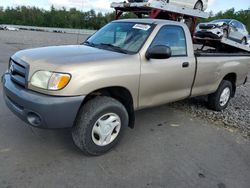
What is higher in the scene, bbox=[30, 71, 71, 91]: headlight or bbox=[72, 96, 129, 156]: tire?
bbox=[30, 71, 71, 91]: headlight

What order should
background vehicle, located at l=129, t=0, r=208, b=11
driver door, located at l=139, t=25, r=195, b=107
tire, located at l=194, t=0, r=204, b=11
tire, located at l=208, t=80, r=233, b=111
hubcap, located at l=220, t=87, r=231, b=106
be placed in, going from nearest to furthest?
driver door, located at l=139, t=25, r=195, b=107 → tire, located at l=208, t=80, r=233, b=111 → hubcap, located at l=220, t=87, r=231, b=106 → background vehicle, located at l=129, t=0, r=208, b=11 → tire, located at l=194, t=0, r=204, b=11

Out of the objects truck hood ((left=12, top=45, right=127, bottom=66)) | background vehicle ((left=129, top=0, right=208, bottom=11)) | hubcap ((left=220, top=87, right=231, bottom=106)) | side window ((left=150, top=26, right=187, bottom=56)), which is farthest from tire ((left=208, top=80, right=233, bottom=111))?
background vehicle ((left=129, top=0, right=208, bottom=11))

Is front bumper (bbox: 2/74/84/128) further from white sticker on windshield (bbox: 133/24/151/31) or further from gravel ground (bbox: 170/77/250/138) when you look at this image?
gravel ground (bbox: 170/77/250/138)

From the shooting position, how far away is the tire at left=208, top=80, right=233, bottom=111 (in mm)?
5664

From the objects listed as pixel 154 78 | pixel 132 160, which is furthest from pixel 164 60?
pixel 132 160

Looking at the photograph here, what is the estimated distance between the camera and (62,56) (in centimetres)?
335

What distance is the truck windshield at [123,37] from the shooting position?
395cm

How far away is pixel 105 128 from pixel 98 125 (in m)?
0.11

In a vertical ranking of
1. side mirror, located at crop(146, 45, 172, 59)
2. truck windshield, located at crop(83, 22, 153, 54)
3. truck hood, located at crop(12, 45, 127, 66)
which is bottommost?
truck hood, located at crop(12, 45, 127, 66)

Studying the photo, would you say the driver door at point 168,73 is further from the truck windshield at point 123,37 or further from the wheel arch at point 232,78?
the wheel arch at point 232,78

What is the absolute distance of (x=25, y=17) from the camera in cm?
9269

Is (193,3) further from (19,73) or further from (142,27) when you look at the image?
(19,73)

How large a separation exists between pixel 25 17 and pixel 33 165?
99.9 meters

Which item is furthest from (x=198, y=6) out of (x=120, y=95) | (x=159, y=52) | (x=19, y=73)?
(x=19, y=73)
